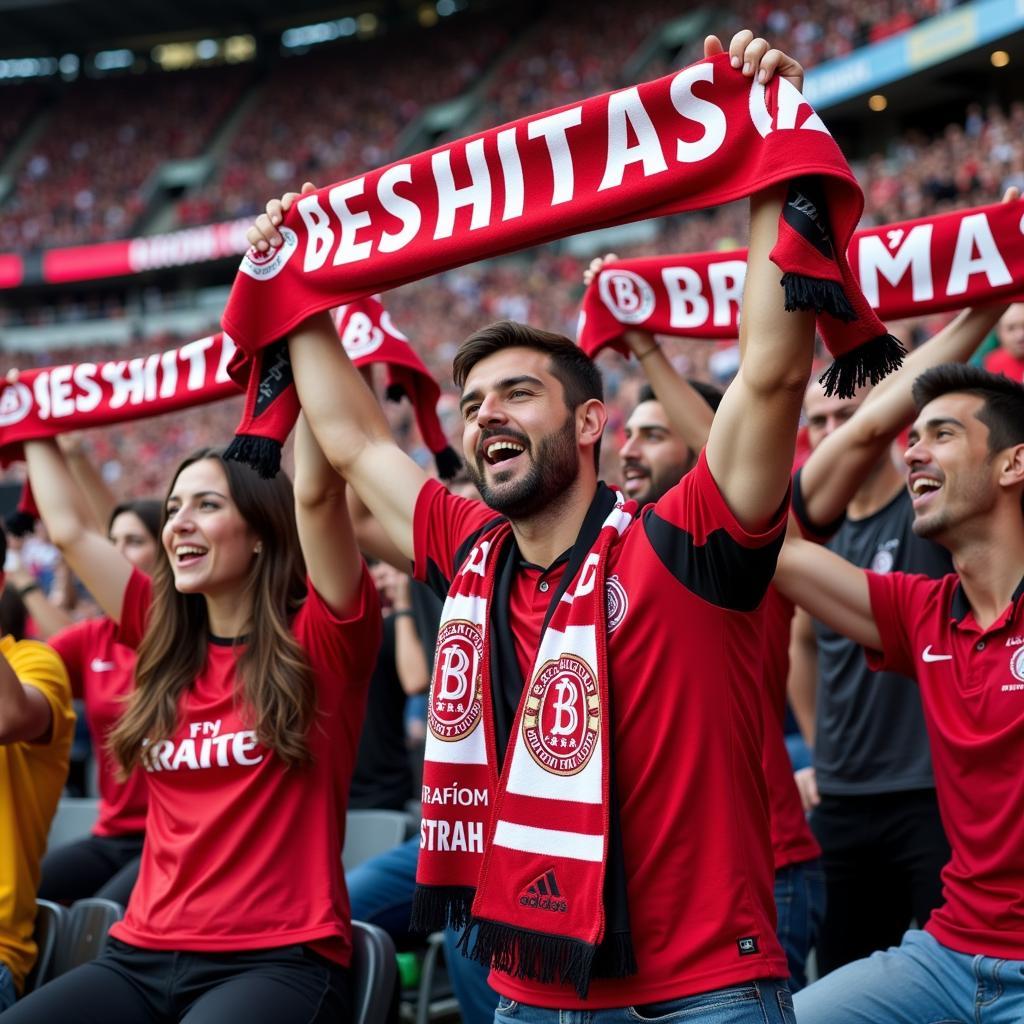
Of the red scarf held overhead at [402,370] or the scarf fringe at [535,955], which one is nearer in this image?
the scarf fringe at [535,955]

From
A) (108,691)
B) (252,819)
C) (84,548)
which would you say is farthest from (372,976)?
(108,691)

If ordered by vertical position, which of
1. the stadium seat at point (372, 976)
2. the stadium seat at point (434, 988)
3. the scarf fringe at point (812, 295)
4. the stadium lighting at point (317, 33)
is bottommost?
the stadium seat at point (434, 988)

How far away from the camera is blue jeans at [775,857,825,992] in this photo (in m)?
2.98

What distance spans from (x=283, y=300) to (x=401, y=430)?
46.4 feet

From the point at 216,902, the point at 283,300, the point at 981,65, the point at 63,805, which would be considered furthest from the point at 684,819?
the point at 981,65

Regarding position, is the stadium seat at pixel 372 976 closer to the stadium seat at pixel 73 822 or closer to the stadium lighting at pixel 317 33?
the stadium seat at pixel 73 822

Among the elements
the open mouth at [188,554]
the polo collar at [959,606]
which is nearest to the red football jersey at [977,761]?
the polo collar at [959,606]

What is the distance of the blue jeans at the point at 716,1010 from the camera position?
187cm

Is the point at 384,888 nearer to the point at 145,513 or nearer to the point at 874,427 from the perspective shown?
the point at 145,513

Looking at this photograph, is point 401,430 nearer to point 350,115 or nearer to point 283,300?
point 283,300

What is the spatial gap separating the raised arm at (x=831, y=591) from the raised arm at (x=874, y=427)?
1.01 ft

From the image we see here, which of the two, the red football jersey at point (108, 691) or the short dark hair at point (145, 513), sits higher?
the short dark hair at point (145, 513)

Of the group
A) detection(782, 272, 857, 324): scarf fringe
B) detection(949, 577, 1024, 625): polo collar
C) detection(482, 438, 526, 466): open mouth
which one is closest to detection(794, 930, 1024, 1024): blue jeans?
detection(949, 577, 1024, 625): polo collar

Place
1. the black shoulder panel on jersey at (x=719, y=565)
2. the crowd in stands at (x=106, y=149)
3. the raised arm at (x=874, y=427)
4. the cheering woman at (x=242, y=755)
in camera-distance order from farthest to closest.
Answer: the crowd in stands at (x=106, y=149) → the raised arm at (x=874, y=427) → the cheering woman at (x=242, y=755) → the black shoulder panel on jersey at (x=719, y=565)
